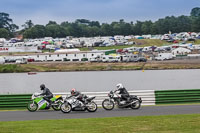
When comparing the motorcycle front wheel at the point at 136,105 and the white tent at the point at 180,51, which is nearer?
the motorcycle front wheel at the point at 136,105

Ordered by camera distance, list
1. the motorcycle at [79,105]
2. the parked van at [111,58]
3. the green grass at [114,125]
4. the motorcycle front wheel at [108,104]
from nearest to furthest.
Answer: the green grass at [114,125] → the motorcycle at [79,105] → the motorcycle front wheel at [108,104] → the parked van at [111,58]

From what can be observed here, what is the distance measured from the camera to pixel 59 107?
24.2m

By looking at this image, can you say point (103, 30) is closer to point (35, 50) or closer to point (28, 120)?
point (35, 50)

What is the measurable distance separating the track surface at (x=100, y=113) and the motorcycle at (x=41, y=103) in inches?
12.1

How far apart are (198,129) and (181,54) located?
8519 centimetres

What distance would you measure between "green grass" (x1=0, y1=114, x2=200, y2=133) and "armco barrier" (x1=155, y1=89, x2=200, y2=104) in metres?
6.39

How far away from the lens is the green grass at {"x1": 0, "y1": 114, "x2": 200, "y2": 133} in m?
16.7

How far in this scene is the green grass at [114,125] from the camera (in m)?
16.7

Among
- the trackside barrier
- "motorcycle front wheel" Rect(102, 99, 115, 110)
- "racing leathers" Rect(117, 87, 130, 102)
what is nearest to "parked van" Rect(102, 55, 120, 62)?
the trackside barrier

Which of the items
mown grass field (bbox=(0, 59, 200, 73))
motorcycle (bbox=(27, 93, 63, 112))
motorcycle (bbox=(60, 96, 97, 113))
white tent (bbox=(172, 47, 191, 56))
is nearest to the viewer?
motorcycle (bbox=(60, 96, 97, 113))

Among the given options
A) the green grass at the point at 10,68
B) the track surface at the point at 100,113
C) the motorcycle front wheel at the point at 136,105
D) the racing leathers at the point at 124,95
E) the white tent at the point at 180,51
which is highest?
the white tent at the point at 180,51

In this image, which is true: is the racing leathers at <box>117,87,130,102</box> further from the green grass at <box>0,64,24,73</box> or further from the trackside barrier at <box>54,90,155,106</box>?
the green grass at <box>0,64,24,73</box>

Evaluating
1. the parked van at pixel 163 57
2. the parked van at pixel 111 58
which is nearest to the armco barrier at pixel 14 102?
the parked van at pixel 111 58

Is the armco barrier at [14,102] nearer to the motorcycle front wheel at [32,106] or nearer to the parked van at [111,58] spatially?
the motorcycle front wheel at [32,106]
